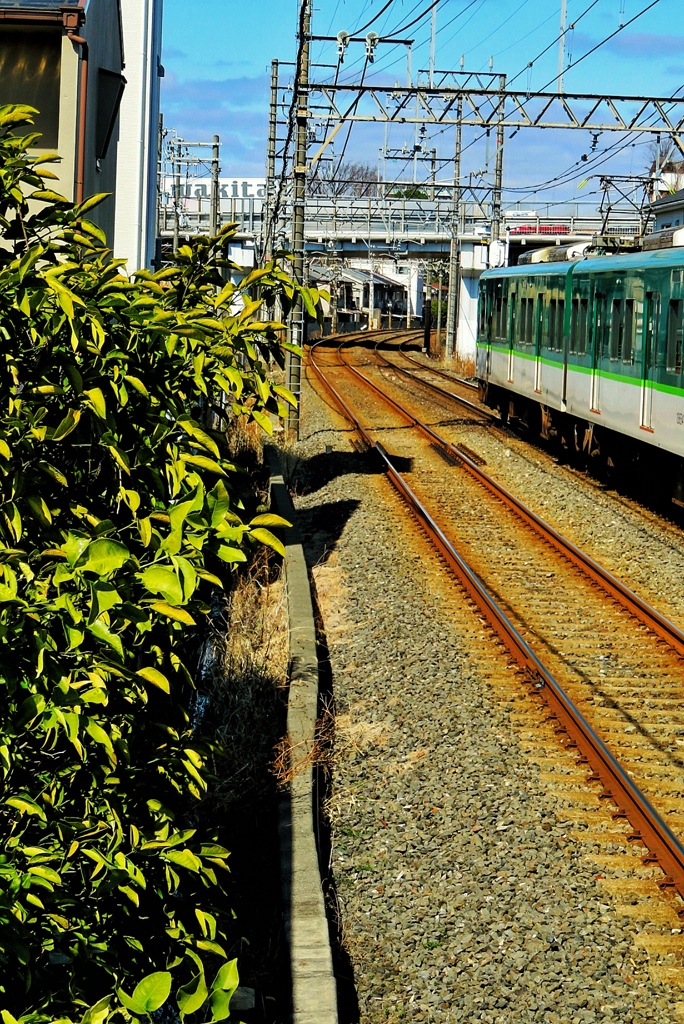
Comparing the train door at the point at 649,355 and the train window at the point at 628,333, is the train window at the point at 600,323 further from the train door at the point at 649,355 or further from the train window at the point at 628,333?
the train door at the point at 649,355

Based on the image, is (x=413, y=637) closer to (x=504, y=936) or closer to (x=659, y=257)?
(x=504, y=936)

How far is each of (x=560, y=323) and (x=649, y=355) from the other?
182 inches

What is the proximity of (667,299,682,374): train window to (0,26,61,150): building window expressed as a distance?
643 cm

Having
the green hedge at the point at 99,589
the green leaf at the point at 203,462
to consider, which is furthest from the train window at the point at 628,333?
the green leaf at the point at 203,462

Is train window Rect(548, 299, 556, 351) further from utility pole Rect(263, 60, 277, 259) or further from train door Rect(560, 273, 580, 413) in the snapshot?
utility pole Rect(263, 60, 277, 259)

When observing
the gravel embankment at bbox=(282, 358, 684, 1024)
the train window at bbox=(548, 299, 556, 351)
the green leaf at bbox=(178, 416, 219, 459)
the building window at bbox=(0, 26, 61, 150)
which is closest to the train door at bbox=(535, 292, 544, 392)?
the train window at bbox=(548, 299, 556, 351)

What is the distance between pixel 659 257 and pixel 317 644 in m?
6.39

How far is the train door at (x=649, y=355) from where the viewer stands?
43.0ft

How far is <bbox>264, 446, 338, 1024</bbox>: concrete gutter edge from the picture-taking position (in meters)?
4.37

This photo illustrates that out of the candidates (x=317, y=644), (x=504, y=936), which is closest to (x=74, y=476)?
(x=504, y=936)

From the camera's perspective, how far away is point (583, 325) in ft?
54.3

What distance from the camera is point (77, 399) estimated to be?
2.84m

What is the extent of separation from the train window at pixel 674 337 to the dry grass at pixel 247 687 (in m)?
4.77

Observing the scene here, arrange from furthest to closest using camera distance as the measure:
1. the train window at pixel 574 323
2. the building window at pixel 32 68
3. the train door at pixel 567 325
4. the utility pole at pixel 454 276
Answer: the utility pole at pixel 454 276 → the train door at pixel 567 325 → the train window at pixel 574 323 → the building window at pixel 32 68
